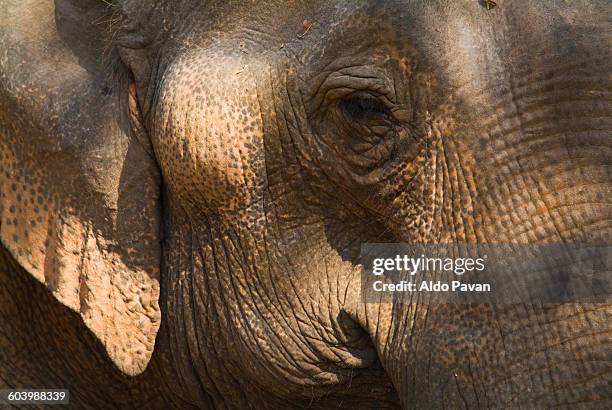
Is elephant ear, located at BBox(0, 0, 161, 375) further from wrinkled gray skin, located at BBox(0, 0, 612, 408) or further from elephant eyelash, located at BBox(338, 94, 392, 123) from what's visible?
elephant eyelash, located at BBox(338, 94, 392, 123)

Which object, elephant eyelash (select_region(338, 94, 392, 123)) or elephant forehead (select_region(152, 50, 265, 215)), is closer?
elephant eyelash (select_region(338, 94, 392, 123))

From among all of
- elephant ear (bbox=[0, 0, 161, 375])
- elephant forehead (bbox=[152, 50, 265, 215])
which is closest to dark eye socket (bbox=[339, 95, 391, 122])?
elephant forehead (bbox=[152, 50, 265, 215])

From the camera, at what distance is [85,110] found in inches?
133

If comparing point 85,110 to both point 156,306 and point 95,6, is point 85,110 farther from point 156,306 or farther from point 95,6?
point 156,306

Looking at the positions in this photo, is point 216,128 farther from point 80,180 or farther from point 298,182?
point 80,180

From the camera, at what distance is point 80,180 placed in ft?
11.1

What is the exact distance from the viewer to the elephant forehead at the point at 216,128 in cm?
313

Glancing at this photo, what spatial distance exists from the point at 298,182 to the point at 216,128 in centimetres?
25

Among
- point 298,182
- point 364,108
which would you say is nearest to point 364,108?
point 364,108

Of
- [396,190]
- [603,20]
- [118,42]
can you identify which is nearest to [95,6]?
[118,42]

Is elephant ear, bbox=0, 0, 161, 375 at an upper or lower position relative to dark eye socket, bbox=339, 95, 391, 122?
lower

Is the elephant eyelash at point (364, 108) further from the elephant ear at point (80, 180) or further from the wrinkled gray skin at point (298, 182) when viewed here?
the elephant ear at point (80, 180)

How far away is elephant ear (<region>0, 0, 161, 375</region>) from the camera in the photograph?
132 inches

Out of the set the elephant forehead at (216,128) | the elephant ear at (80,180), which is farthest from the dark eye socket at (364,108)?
the elephant ear at (80,180)
